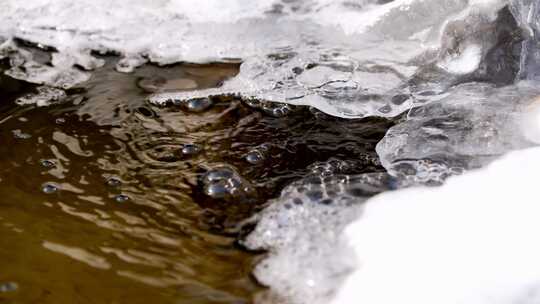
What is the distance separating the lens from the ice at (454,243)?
1.51m

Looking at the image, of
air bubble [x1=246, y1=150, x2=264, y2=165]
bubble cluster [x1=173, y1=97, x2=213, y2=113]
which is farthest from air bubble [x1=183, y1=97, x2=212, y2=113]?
air bubble [x1=246, y1=150, x2=264, y2=165]

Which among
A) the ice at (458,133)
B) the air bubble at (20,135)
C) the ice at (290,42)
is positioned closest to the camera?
the ice at (458,133)

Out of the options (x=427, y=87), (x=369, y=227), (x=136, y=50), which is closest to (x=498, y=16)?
(x=427, y=87)

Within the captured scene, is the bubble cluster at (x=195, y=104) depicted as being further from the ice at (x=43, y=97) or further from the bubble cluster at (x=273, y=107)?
the ice at (x=43, y=97)

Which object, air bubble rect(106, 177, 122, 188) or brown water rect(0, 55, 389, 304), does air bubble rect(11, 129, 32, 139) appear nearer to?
brown water rect(0, 55, 389, 304)

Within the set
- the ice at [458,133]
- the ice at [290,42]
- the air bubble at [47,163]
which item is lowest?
Result: the air bubble at [47,163]

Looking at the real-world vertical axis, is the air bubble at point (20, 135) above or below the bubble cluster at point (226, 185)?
above

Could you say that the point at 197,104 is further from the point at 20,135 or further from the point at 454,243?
the point at 454,243

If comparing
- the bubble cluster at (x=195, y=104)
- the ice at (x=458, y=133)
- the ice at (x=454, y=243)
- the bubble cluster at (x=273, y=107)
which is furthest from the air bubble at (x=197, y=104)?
the ice at (x=454, y=243)

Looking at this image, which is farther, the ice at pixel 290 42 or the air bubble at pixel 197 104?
the ice at pixel 290 42

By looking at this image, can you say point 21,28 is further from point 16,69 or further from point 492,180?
point 492,180

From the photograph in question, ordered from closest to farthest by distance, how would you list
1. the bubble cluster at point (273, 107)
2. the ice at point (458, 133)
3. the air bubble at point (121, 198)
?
the air bubble at point (121, 198) → the ice at point (458, 133) → the bubble cluster at point (273, 107)

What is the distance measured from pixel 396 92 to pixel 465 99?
25 cm

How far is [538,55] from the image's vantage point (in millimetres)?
2459
